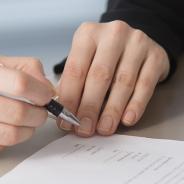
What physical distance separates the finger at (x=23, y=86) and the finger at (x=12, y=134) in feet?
0.18

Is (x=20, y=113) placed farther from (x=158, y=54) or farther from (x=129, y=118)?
(x=158, y=54)

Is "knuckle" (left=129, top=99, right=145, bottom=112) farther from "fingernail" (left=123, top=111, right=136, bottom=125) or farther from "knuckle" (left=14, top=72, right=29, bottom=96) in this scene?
"knuckle" (left=14, top=72, right=29, bottom=96)

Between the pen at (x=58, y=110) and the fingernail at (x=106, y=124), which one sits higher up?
the pen at (x=58, y=110)

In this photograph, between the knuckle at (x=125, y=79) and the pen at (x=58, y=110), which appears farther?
the knuckle at (x=125, y=79)

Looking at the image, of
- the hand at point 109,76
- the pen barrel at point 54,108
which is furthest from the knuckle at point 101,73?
the pen barrel at point 54,108

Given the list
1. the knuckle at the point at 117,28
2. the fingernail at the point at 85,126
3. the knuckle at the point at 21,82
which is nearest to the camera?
the knuckle at the point at 21,82

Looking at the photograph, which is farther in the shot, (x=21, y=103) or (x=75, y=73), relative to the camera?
(x=75, y=73)

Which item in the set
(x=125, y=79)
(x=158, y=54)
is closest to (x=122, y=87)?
(x=125, y=79)

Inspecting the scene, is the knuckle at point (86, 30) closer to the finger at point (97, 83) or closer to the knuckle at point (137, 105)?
the finger at point (97, 83)

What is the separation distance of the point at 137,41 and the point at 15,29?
1144mm

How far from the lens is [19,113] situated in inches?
20.1

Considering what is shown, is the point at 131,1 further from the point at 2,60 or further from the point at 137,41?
the point at 2,60

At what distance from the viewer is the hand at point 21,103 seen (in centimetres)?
47

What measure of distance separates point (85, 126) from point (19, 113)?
10cm
